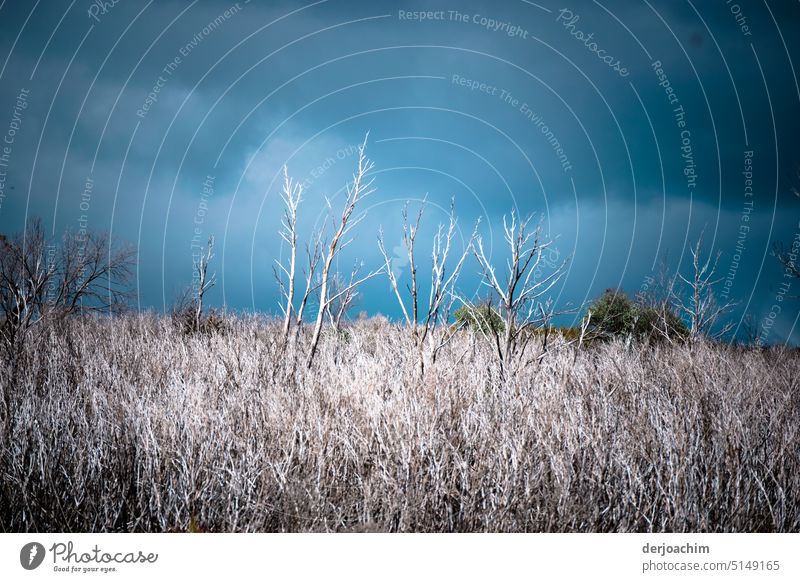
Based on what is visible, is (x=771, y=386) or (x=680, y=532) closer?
(x=680, y=532)

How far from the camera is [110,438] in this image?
134 inches

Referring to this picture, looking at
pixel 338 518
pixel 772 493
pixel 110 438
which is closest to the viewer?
pixel 338 518

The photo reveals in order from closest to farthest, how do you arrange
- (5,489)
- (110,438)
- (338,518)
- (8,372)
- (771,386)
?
(338,518) < (5,489) < (110,438) < (8,372) < (771,386)

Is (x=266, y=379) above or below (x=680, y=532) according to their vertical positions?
above

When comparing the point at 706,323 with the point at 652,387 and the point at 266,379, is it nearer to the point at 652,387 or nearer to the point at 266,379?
the point at 652,387

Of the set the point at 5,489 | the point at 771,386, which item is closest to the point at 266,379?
the point at 5,489
